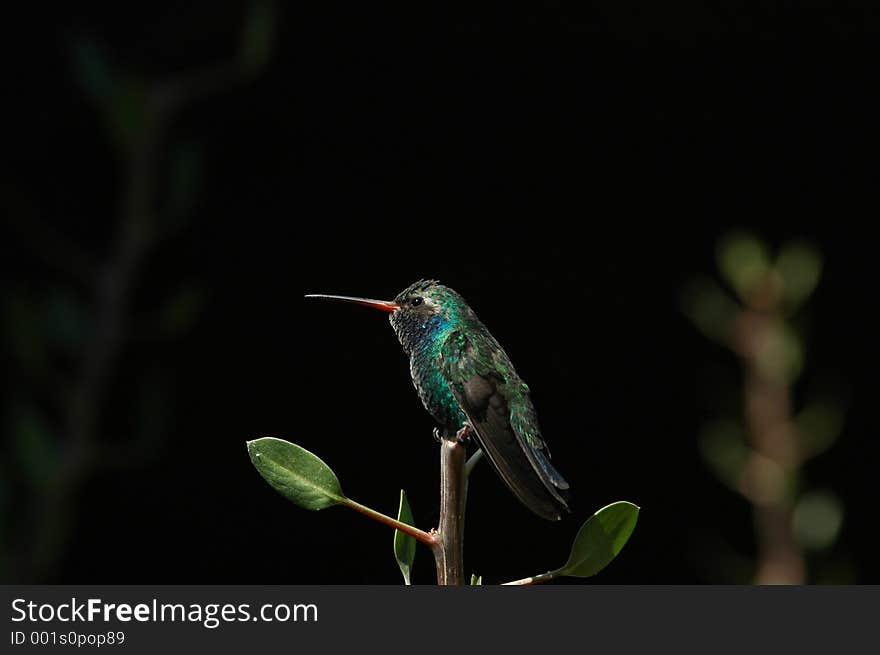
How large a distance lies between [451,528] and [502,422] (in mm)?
88

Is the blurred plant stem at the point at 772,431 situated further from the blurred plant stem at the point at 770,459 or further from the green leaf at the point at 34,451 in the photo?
the green leaf at the point at 34,451

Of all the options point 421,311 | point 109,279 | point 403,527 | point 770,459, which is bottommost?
point 403,527

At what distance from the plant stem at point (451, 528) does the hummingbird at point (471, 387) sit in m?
0.02

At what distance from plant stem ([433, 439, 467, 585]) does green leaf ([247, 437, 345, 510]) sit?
2.0 inches

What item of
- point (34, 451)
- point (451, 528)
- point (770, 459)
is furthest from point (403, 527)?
point (34, 451)

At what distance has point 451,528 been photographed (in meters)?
0.46

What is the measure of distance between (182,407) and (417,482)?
61cm

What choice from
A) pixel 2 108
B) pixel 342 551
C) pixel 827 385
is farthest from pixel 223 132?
pixel 827 385

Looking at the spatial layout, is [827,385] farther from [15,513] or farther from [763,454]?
[15,513]

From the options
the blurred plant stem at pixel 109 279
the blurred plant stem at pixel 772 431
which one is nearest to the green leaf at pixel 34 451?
the blurred plant stem at pixel 109 279

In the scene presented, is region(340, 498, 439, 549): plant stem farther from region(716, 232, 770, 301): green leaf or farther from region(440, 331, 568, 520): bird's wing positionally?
region(716, 232, 770, 301): green leaf

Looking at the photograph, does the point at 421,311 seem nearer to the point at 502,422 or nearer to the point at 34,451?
the point at 502,422

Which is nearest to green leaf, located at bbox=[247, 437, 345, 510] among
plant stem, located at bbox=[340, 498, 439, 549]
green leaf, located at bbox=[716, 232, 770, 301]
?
plant stem, located at bbox=[340, 498, 439, 549]

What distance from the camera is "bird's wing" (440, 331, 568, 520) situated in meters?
0.48
